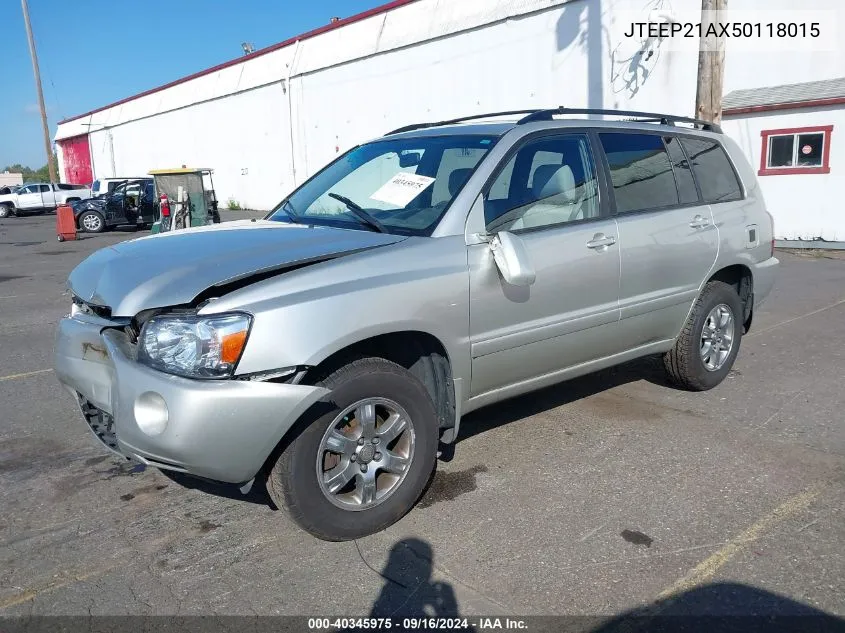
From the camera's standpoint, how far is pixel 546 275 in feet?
12.7

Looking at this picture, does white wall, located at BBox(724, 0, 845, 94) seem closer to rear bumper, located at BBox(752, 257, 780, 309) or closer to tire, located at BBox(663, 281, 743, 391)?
rear bumper, located at BBox(752, 257, 780, 309)

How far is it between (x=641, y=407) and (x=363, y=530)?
251cm

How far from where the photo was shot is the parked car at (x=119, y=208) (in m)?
22.1

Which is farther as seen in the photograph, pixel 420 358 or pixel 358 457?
pixel 420 358

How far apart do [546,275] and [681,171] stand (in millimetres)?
1733

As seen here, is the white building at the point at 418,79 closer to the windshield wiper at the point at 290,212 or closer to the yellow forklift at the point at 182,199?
the yellow forklift at the point at 182,199

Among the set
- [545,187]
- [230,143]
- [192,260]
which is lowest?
[192,260]

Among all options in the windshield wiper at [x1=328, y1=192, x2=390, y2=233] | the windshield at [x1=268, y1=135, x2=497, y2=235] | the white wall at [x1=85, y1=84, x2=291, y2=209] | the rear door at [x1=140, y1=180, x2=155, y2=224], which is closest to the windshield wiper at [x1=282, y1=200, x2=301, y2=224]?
the windshield at [x1=268, y1=135, x2=497, y2=235]

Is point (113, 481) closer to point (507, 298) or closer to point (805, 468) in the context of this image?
point (507, 298)

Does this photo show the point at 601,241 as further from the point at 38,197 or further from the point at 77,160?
the point at 77,160

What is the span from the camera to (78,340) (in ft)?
11.0

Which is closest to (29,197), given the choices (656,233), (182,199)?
(182,199)

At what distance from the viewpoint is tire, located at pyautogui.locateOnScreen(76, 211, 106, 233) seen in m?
22.1

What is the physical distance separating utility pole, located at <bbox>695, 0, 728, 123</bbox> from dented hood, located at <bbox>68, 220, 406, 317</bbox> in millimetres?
9251
